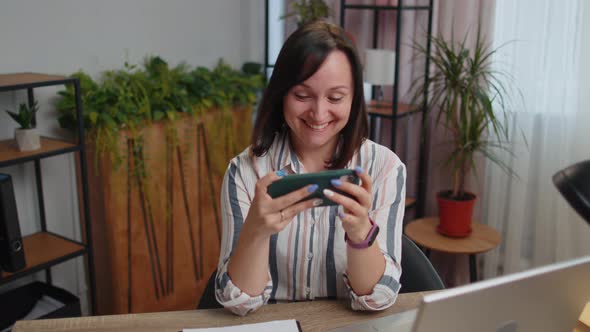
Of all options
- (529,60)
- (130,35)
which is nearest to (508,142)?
(529,60)

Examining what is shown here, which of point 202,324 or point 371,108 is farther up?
point 371,108

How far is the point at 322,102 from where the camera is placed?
4.31ft

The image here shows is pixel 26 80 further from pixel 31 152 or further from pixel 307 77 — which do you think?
pixel 307 77

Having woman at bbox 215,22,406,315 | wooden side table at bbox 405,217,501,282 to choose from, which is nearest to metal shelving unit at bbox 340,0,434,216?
wooden side table at bbox 405,217,501,282

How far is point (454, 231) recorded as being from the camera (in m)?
2.55

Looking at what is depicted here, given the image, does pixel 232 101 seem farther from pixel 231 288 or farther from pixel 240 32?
pixel 231 288

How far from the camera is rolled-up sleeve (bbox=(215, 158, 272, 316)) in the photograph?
1233mm

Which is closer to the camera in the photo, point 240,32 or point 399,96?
point 399,96

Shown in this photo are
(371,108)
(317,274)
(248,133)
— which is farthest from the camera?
(248,133)

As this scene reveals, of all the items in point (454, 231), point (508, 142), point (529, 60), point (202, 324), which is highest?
point (529, 60)

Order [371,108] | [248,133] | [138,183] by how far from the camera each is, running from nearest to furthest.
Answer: [138,183] < [371,108] < [248,133]

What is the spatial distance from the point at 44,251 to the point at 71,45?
0.85 m

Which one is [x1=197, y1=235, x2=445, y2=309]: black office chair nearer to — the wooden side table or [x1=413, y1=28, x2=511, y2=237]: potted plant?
the wooden side table

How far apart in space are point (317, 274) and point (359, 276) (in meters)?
0.20
